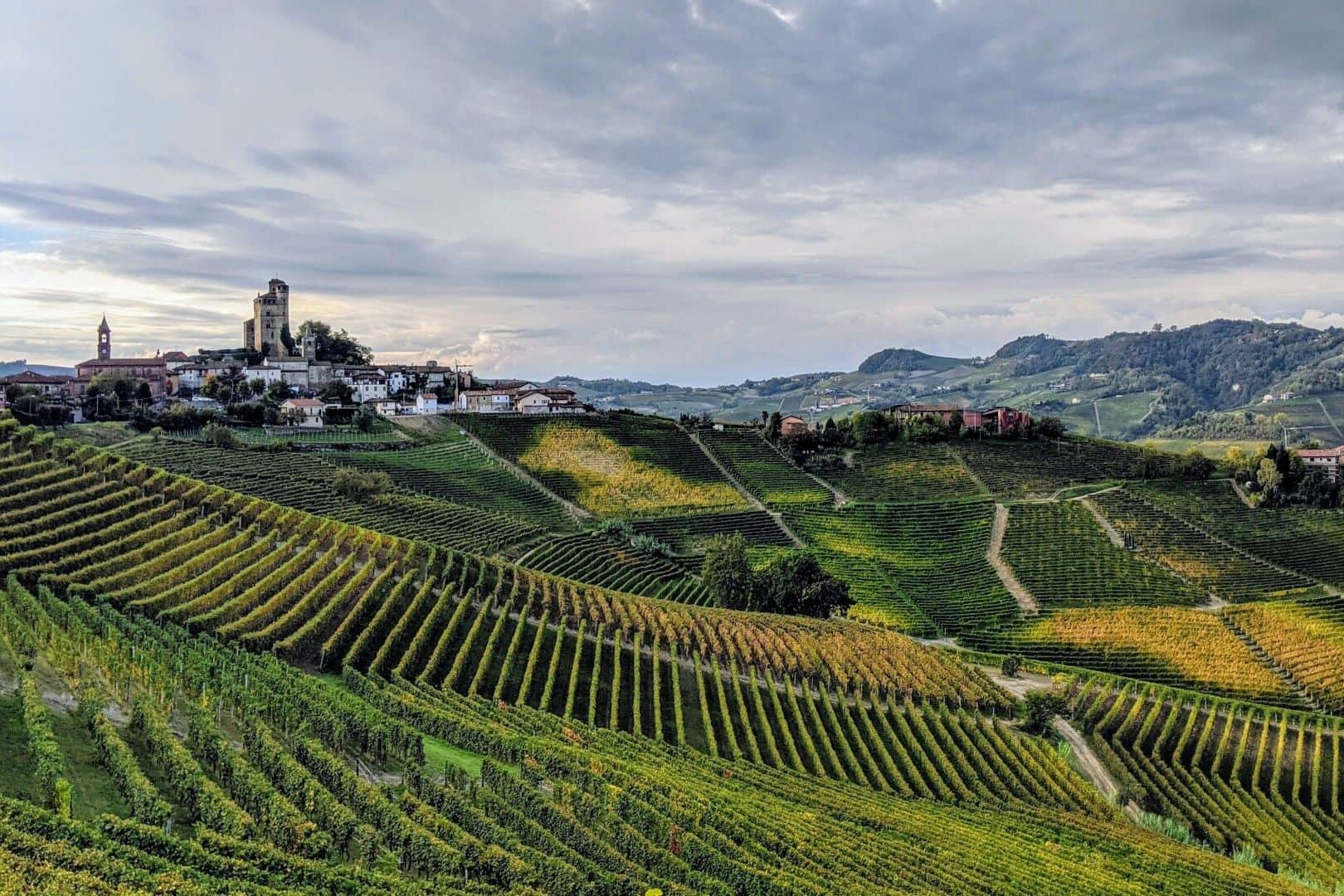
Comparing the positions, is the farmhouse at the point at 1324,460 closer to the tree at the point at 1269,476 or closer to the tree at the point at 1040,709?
the tree at the point at 1269,476

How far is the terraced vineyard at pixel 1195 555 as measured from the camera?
70562 mm

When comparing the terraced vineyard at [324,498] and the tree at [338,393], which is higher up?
the tree at [338,393]

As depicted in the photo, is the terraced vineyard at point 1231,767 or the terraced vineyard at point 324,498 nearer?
the terraced vineyard at point 1231,767

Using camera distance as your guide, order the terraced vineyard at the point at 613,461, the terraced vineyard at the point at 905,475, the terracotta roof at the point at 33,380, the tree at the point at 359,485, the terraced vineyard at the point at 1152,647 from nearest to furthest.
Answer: the terraced vineyard at the point at 1152,647
the tree at the point at 359,485
the terraced vineyard at the point at 613,461
the terraced vineyard at the point at 905,475
the terracotta roof at the point at 33,380

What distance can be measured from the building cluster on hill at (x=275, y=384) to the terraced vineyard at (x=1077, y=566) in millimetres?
52973

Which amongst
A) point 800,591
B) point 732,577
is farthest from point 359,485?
point 800,591

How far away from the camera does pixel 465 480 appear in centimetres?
7956

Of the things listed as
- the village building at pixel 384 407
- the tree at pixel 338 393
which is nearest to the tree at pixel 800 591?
the village building at pixel 384 407

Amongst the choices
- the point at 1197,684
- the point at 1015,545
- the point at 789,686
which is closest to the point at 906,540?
the point at 1015,545

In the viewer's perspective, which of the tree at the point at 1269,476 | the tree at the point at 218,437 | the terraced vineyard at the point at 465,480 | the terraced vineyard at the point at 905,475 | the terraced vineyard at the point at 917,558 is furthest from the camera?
the tree at the point at 1269,476

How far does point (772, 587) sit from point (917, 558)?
19299mm

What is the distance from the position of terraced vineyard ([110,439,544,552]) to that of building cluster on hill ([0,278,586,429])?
21.8 metres

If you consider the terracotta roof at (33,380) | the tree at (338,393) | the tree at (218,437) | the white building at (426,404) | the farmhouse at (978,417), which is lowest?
the tree at (218,437)

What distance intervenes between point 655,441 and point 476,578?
179ft
